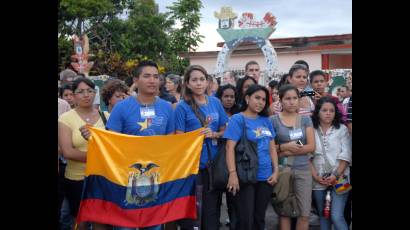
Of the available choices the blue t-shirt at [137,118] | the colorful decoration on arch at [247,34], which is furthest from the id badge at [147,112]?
the colorful decoration on arch at [247,34]

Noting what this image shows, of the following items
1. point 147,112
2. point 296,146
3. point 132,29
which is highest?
point 132,29

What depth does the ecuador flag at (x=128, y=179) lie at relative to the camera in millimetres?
4684

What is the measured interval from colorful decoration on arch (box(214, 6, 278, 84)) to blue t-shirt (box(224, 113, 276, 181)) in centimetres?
1257

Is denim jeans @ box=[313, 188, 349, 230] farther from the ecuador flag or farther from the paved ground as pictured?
the ecuador flag

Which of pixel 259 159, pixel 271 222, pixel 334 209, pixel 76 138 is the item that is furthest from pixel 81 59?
pixel 334 209

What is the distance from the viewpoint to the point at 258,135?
5.31 meters

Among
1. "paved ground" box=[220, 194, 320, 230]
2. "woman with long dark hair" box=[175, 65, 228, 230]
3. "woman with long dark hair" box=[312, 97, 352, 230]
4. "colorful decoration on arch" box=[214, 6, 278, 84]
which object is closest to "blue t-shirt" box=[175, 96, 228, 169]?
"woman with long dark hair" box=[175, 65, 228, 230]

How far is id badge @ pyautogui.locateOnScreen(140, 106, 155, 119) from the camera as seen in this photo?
486 cm

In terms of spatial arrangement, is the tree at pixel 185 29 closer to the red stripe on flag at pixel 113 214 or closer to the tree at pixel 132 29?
the tree at pixel 132 29

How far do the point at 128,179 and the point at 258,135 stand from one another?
4.91ft

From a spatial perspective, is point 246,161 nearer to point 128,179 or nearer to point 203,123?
point 203,123

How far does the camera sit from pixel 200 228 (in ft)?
17.6
